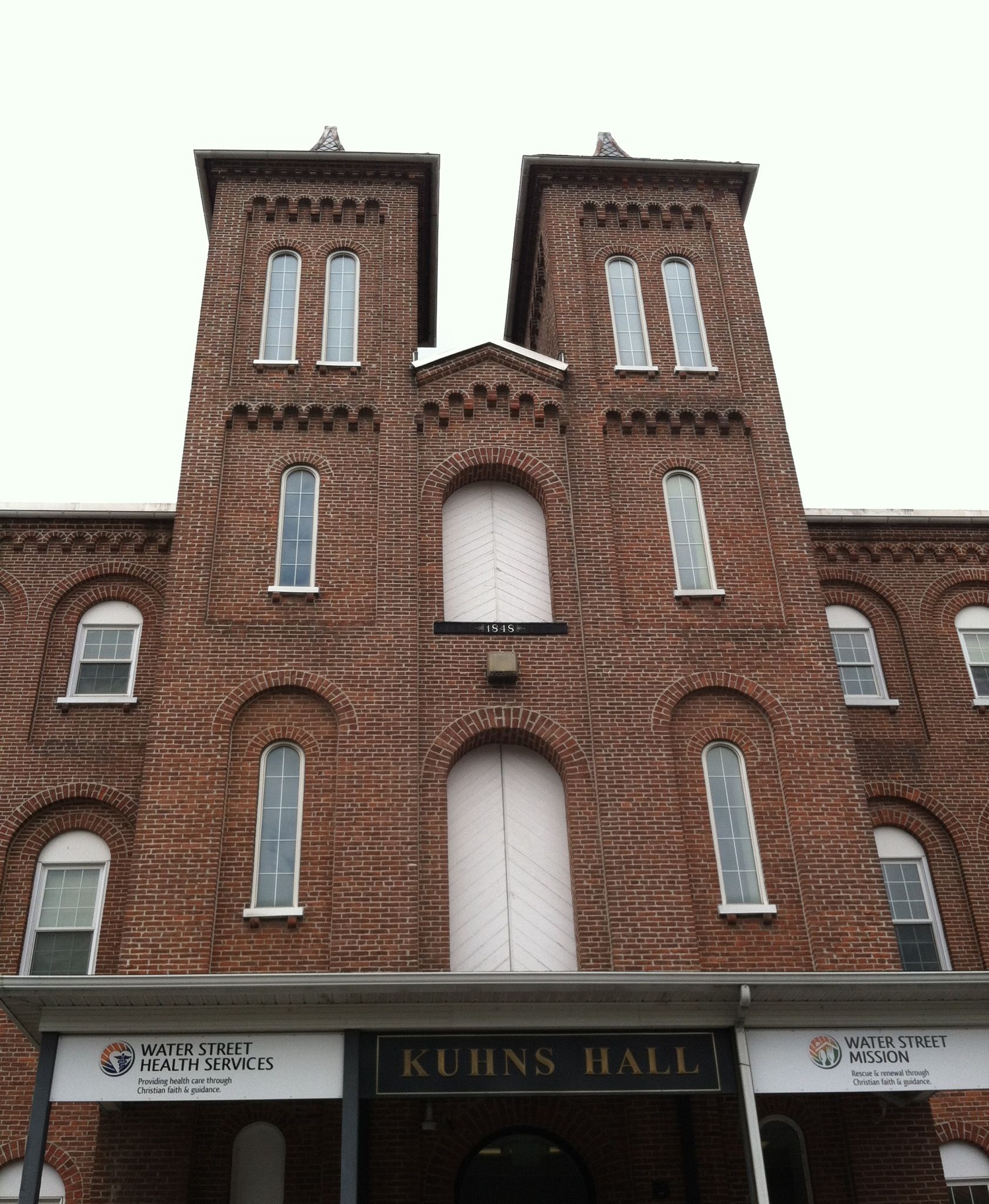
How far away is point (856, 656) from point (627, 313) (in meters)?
7.36

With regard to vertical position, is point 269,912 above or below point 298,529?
below

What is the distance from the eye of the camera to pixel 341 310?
20.4 meters

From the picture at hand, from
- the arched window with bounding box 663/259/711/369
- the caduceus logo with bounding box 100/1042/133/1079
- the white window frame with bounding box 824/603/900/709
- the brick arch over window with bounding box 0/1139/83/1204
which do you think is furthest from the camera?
the arched window with bounding box 663/259/711/369

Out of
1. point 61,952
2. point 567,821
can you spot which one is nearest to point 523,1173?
point 567,821

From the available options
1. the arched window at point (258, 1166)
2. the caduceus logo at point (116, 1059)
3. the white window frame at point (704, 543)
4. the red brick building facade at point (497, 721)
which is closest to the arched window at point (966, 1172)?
the red brick building facade at point (497, 721)

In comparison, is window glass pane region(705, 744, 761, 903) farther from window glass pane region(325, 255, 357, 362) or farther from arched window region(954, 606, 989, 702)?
window glass pane region(325, 255, 357, 362)

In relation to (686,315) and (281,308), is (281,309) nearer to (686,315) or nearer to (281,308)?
(281,308)

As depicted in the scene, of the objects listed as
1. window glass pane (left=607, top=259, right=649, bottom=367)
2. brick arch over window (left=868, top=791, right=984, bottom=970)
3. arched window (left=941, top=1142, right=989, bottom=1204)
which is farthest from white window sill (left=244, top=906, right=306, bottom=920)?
window glass pane (left=607, top=259, right=649, bottom=367)

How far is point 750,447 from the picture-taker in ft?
63.5

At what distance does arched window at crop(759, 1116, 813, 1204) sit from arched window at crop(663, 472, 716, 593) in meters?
7.46

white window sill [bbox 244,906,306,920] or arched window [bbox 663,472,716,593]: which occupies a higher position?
arched window [bbox 663,472,716,593]

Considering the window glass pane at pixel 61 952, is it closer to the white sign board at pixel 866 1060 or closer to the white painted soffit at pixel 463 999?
the white painted soffit at pixel 463 999

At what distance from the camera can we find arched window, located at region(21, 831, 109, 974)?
55.6 ft

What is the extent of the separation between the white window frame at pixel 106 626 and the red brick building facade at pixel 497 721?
0.21 feet
